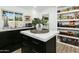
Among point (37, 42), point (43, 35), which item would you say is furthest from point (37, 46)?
point (43, 35)

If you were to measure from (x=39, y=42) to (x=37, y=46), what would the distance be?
0.07 metres

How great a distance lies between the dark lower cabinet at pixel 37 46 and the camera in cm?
107

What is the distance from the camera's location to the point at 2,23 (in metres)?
1.14

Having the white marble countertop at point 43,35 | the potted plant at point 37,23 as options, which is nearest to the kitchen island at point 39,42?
the white marble countertop at point 43,35

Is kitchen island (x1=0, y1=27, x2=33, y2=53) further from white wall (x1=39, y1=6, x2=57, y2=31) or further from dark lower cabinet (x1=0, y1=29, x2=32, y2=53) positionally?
white wall (x1=39, y1=6, x2=57, y2=31)
